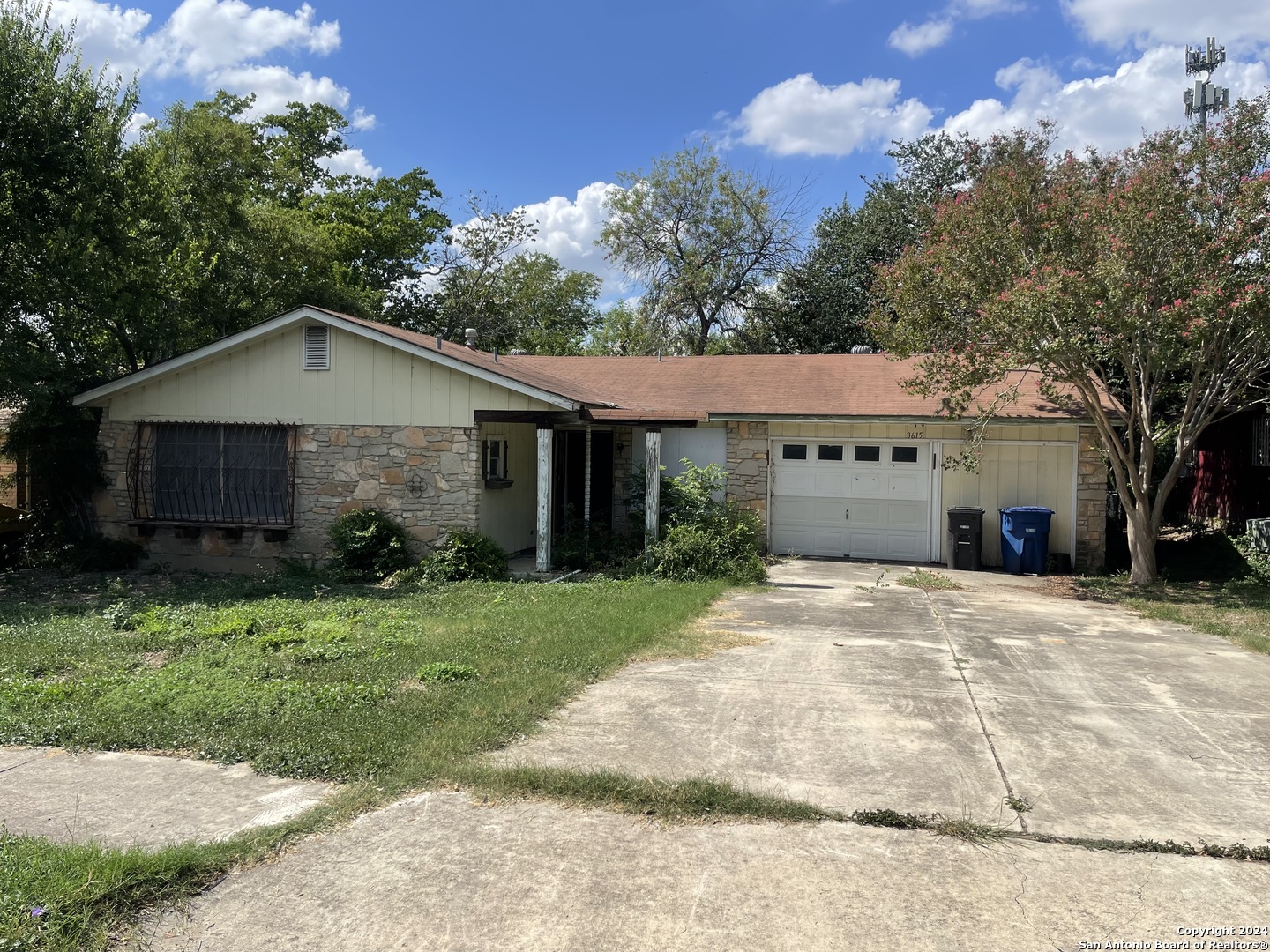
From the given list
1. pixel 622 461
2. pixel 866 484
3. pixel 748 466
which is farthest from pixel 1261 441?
pixel 622 461

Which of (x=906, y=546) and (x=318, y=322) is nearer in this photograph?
(x=318, y=322)

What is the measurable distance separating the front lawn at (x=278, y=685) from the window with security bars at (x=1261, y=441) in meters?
11.0

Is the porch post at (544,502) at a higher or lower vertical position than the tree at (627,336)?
lower

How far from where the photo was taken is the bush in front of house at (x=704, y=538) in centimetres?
1211

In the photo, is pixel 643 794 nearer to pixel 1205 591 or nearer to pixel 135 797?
pixel 135 797

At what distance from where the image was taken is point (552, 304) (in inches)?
1467

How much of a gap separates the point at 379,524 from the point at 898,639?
7.28 meters

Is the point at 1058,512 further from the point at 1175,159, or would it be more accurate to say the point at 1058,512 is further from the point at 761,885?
the point at 761,885

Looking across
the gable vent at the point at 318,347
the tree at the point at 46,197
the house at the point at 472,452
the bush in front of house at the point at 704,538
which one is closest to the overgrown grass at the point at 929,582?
the house at the point at 472,452

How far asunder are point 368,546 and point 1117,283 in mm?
9952

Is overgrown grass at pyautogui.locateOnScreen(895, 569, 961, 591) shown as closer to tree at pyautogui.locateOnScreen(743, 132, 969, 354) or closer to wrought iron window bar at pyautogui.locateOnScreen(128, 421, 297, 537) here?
wrought iron window bar at pyautogui.locateOnScreen(128, 421, 297, 537)

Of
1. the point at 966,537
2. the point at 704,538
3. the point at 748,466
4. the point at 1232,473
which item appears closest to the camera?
the point at 704,538

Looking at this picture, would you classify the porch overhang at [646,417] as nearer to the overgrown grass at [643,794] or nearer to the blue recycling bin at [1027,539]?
the blue recycling bin at [1027,539]

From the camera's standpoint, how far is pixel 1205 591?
11.9 metres
